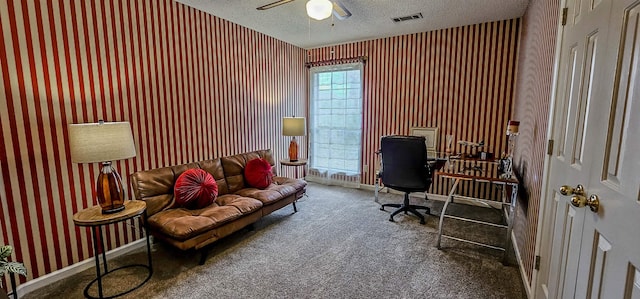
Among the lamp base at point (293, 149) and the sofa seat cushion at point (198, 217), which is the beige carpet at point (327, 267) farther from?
the lamp base at point (293, 149)

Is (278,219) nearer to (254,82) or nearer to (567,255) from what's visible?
(254,82)

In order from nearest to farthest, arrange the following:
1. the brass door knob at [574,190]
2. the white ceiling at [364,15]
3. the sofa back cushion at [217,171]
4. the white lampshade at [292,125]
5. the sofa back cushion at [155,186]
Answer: the brass door knob at [574,190] < the sofa back cushion at [155,186] < the white ceiling at [364,15] < the sofa back cushion at [217,171] < the white lampshade at [292,125]

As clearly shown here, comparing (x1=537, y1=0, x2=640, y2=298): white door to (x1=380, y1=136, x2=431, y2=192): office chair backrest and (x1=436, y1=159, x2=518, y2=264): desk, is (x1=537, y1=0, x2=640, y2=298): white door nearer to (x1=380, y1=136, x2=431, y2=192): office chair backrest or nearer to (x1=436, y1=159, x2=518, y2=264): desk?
(x1=436, y1=159, x2=518, y2=264): desk

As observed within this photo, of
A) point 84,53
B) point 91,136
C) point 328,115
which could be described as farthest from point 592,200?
point 328,115

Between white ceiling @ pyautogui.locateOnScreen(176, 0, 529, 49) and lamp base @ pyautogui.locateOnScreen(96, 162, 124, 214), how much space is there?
77.8 inches

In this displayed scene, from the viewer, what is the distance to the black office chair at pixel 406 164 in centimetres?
310

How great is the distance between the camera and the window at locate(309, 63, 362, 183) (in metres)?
4.76

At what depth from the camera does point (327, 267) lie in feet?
7.93

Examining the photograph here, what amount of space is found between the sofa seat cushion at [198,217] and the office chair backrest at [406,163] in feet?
5.06

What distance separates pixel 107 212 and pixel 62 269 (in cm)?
76

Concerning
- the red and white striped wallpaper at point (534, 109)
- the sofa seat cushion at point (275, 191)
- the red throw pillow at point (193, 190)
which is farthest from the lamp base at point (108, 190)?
the red and white striped wallpaper at point (534, 109)

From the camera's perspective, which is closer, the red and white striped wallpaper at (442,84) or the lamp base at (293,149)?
the red and white striped wallpaper at (442,84)

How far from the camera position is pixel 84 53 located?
92.7 inches

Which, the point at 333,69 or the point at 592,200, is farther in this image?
the point at 333,69
